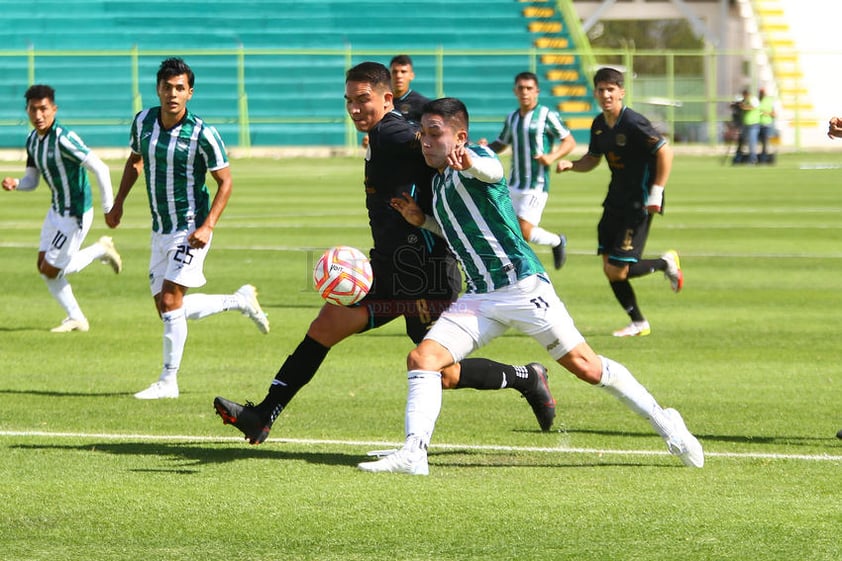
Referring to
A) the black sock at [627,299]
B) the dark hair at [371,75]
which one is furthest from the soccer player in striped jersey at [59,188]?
the dark hair at [371,75]

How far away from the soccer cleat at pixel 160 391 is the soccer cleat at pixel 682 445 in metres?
3.64

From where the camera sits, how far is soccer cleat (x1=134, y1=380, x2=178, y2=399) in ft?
30.8

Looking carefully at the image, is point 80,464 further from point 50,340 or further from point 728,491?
point 50,340

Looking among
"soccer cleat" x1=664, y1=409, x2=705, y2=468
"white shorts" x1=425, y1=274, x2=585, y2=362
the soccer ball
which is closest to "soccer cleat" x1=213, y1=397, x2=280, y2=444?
the soccer ball

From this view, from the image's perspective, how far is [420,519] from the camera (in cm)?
606

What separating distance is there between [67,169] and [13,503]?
6.35m

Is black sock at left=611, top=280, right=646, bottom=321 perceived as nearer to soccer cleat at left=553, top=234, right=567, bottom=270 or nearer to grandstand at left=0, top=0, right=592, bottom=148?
soccer cleat at left=553, top=234, right=567, bottom=270

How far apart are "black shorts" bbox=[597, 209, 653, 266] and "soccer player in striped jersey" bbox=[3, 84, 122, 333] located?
4524 millimetres

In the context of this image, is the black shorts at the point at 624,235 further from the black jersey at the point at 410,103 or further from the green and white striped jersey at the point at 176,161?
the green and white striped jersey at the point at 176,161

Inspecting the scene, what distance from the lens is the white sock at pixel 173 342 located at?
9.46 m

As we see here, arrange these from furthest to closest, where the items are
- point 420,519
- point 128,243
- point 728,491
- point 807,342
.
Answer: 1. point 128,243
2. point 807,342
3. point 728,491
4. point 420,519

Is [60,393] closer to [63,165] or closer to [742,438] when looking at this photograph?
[63,165]

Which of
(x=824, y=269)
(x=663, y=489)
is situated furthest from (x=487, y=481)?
(x=824, y=269)

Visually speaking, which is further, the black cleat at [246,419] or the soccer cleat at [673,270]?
the soccer cleat at [673,270]
